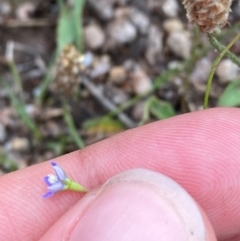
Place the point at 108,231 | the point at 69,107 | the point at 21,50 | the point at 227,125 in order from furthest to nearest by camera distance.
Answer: the point at 21,50
the point at 69,107
the point at 227,125
the point at 108,231

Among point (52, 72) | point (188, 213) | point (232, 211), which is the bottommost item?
point (232, 211)

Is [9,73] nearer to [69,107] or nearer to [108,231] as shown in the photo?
[69,107]

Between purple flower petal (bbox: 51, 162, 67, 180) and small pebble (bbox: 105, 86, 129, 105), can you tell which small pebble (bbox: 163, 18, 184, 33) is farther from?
purple flower petal (bbox: 51, 162, 67, 180)

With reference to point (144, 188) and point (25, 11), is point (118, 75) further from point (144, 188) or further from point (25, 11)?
point (144, 188)

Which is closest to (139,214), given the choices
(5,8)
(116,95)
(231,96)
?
(231,96)

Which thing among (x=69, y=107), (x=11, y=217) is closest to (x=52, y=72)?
(x=69, y=107)

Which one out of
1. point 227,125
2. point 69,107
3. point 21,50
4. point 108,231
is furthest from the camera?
point 21,50

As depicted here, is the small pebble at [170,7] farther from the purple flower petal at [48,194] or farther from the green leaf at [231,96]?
the purple flower petal at [48,194]
